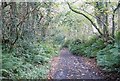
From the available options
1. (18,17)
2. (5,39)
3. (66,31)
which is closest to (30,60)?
(5,39)

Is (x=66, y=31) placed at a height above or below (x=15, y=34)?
below

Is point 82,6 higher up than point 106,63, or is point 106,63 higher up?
point 82,6

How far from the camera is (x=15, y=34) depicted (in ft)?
40.5

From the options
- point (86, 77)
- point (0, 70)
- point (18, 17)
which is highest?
point (18, 17)

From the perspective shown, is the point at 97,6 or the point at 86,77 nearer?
the point at 86,77

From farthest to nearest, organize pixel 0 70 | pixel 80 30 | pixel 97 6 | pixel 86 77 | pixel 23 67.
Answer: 1. pixel 80 30
2. pixel 97 6
3. pixel 86 77
4. pixel 23 67
5. pixel 0 70

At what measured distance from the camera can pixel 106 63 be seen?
1096 cm

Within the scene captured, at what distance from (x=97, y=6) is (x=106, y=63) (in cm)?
848

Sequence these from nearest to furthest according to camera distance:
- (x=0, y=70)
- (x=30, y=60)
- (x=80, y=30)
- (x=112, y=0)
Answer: (x=0, y=70), (x=30, y=60), (x=112, y=0), (x=80, y=30)

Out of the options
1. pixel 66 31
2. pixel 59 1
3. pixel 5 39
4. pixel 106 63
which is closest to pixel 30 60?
pixel 5 39

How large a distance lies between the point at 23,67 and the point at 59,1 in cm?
1050

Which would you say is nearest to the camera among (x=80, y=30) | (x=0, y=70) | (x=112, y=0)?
(x=0, y=70)

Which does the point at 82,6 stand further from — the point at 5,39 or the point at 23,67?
the point at 23,67

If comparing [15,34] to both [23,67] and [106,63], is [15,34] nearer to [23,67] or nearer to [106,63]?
[23,67]
